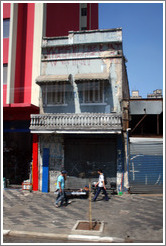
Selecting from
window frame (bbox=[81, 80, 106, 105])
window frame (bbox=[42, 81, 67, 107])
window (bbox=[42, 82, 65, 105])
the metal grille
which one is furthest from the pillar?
window frame (bbox=[81, 80, 106, 105])

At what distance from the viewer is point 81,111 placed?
1433 cm

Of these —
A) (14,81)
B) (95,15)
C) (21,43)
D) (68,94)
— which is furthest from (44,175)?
(95,15)

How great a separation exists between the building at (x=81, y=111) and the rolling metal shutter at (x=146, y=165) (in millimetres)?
502

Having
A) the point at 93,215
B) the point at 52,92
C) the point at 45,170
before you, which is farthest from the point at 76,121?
the point at 93,215

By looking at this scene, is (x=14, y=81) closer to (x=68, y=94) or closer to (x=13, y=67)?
(x=13, y=67)

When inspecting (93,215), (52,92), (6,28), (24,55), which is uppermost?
(6,28)

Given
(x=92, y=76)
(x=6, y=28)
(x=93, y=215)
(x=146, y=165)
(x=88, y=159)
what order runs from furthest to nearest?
1. (x=6, y=28)
2. (x=88, y=159)
3. (x=92, y=76)
4. (x=146, y=165)
5. (x=93, y=215)

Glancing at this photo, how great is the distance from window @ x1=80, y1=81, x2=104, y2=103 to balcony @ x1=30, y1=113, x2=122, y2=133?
1180 millimetres

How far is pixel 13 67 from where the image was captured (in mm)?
16094

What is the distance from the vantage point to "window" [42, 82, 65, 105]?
14.7 meters

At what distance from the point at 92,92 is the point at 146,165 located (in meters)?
5.46

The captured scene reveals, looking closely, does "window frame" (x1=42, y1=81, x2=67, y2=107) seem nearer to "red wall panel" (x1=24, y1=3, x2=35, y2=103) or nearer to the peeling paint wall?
the peeling paint wall

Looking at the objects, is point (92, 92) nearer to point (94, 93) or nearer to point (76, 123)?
point (94, 93)

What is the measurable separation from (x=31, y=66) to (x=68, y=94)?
3.83 m
